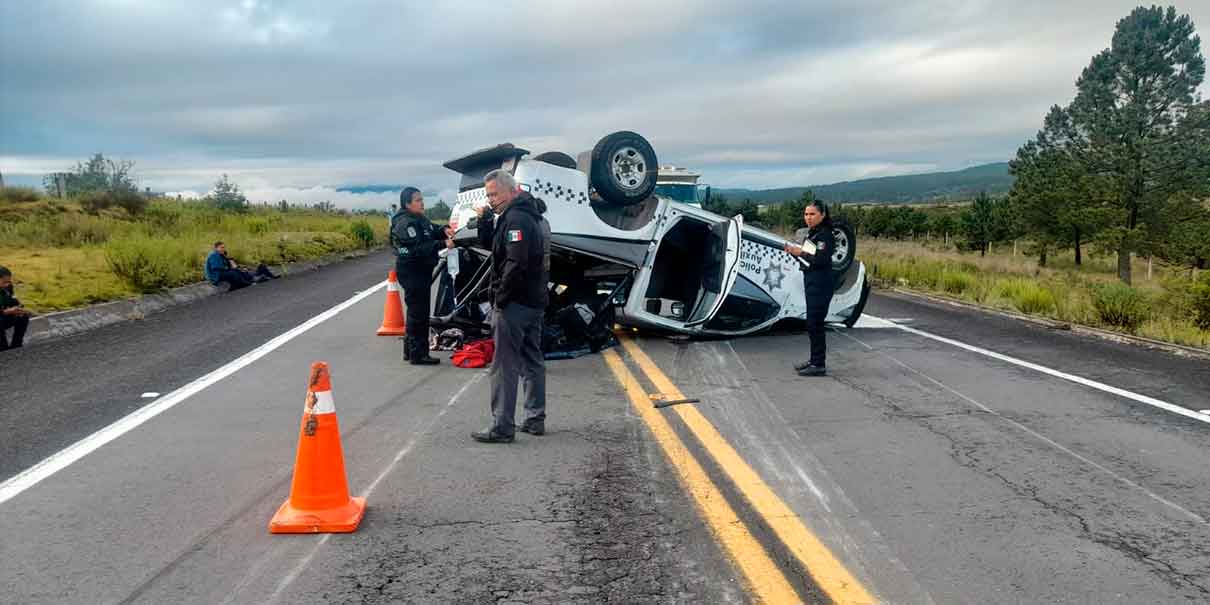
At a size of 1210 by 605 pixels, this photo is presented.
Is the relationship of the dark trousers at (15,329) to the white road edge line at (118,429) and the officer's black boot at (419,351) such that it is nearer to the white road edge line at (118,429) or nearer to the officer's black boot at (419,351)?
the white road edge line at (118,429)

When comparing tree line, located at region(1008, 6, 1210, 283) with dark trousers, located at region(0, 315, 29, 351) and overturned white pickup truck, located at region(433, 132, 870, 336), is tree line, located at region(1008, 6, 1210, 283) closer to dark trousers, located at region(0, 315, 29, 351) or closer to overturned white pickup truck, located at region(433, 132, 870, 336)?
overturned white pickup truck, located at region(433, 132, 870, 336)

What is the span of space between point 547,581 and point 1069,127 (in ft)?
168

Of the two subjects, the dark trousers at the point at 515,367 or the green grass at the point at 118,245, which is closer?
the dark trousers at the point at 515,367

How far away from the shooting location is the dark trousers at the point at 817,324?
315 inches

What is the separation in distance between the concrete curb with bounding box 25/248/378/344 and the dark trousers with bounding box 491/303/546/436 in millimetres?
7921

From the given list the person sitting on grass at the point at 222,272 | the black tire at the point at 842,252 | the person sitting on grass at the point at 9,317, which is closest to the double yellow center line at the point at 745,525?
the black tire at the point at 842,252

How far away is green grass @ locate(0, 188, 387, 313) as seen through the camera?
45.4 ft

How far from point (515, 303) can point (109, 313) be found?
31.8 ft

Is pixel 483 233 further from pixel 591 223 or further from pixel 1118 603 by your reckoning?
pixel 1118 603

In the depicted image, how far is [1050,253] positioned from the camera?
51156mm

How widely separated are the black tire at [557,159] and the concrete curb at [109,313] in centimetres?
696

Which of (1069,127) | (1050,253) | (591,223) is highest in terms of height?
(1069,127)

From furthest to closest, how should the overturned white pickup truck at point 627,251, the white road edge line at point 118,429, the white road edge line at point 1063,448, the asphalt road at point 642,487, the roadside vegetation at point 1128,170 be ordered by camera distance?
the roadside vegetation at point 1128,170, the overturned white pickup truck at point 627,251, the white road edge line at point 118,429, the white road edge line at point 1063,448, the asphalt road at point 642,487

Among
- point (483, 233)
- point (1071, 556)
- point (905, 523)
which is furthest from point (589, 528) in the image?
point (483, 233)
